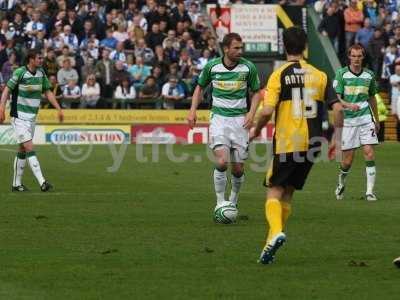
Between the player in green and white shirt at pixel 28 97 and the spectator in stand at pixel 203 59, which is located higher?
the player in green and white shirt at pixel 28 97

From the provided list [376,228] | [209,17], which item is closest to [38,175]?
[376,228]

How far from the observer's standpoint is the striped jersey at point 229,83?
49.8 feet

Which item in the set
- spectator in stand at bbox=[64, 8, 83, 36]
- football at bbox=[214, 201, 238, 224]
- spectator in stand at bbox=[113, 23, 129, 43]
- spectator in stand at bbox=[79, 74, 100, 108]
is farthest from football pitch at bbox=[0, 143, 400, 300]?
spectator in stand at bbox=[113, 23, 129, 43]

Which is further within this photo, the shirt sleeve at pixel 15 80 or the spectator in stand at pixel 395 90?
the spectator in stand at pixel 395 90

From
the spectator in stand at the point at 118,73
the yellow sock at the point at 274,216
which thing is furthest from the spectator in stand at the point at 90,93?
the yellow sock at the point at 274,216

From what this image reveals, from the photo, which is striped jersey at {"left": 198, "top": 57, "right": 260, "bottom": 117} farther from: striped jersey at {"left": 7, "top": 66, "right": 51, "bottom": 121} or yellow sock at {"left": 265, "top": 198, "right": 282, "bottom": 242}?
striped jersey at {"left": 7, "top": 66, "right": 51, "bottom": 121}

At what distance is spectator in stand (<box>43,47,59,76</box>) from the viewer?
114 ft

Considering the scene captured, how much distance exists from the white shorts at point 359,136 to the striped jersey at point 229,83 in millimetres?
3518

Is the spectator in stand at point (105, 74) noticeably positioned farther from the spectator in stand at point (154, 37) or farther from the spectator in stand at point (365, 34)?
the spectator in stand at point (365, 34)

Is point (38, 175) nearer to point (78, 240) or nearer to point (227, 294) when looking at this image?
point (78, 240)

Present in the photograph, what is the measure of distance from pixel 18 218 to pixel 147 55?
22.0 m

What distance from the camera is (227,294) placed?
9.73 m

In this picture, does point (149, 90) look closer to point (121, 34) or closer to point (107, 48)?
point (107, 48)

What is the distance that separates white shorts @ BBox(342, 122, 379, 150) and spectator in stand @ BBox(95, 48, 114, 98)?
722 inches
